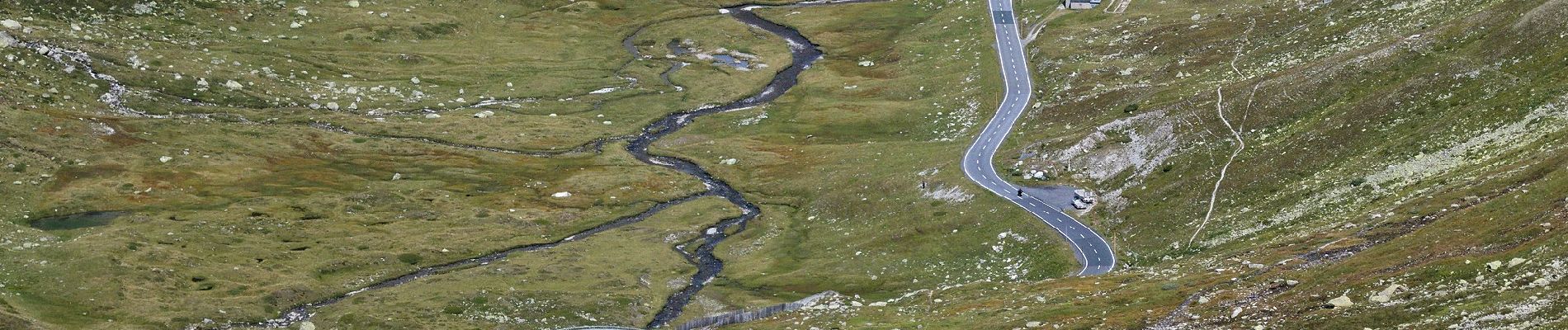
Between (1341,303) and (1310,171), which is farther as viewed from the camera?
(1310,171)

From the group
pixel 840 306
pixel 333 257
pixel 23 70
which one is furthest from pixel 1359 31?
pixel 23 70

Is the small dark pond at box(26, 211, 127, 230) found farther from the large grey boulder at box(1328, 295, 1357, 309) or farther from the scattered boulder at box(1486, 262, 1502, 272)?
the scattered boulder at box(1486, 262, 1502, 272)

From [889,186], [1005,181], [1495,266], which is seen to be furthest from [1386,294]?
[889,186]

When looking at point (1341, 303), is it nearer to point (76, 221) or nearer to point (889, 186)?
point (889, 186)

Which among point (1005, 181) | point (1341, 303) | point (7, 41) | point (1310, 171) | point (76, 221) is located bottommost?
point (76, 221)

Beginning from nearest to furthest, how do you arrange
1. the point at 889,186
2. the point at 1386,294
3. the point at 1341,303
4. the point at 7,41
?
the point at 1386,294 → the point at 1341,303 → the point at 889,186 → the point at 7,41
